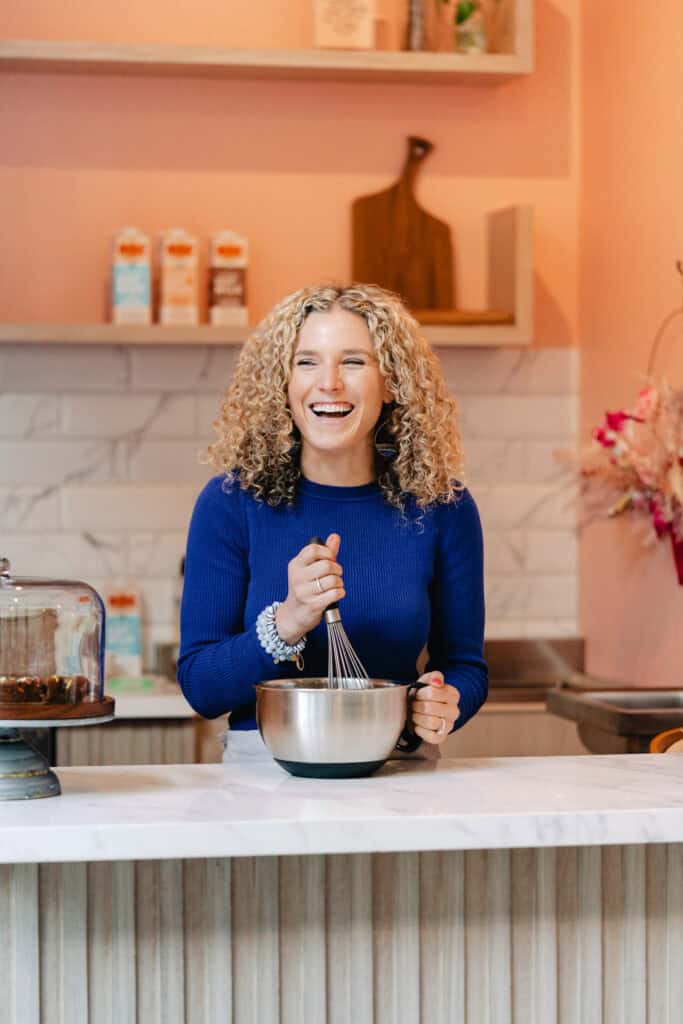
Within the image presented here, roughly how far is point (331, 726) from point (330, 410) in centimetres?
49

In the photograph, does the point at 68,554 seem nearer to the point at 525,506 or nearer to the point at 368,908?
the point at 525,506

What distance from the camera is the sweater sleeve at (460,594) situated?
216 centimetres

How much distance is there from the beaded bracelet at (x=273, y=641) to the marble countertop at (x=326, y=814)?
0.16 m

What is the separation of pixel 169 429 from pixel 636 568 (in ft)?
4.09

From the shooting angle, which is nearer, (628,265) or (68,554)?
(628,265)

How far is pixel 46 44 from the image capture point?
358 centimetres

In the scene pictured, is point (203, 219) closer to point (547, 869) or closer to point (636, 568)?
point (636, 568)

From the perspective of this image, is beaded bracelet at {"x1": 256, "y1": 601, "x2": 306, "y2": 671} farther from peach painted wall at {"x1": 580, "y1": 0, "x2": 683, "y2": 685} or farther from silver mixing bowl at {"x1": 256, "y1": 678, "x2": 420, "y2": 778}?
peach painted wall at {"x1": 580, "y1": 0, "x2": 683, "y2": 685}

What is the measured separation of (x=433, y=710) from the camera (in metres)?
1.89

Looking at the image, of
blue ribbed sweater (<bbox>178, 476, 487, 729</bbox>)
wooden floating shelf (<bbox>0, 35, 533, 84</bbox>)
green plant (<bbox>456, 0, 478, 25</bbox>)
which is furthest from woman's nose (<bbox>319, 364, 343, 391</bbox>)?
green plant (<bbox>456, 0, 478, 25</bbox>)

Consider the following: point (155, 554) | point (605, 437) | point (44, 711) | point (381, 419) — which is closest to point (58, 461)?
point (155, 554)

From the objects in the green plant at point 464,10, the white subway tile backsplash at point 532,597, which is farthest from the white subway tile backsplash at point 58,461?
the green plant at point 464,10

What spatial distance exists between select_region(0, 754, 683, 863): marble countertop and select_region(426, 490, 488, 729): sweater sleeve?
34 centimetres

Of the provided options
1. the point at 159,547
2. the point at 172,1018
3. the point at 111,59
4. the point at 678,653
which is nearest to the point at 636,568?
the point at 678,653
